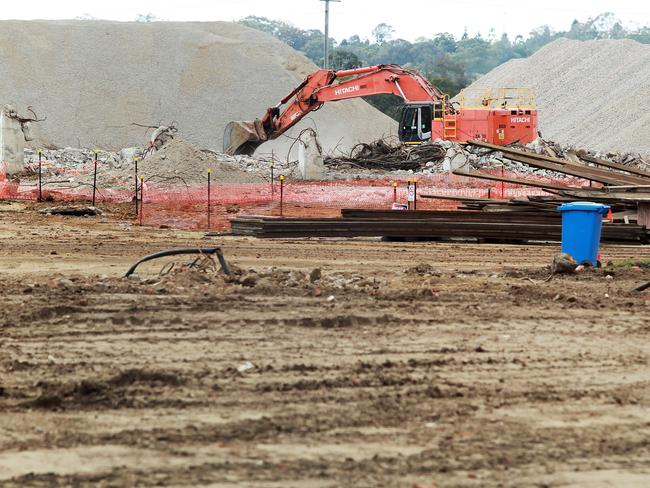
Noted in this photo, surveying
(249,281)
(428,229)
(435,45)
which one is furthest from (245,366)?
(435,45)

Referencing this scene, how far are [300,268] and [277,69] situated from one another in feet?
153

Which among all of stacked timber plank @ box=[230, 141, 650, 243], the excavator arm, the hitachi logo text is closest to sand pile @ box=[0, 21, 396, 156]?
the excavator arm

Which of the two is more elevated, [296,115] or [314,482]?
[296,115]

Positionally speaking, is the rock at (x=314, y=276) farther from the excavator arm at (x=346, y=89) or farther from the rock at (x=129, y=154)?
the excavator arm at (x=346, y=89)

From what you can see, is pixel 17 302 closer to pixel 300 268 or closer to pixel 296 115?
pixel 300 268

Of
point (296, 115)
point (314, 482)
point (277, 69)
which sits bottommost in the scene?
point (314, 482)

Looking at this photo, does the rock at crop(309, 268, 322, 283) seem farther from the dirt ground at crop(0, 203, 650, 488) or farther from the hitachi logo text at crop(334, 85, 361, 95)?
the hitachi logo text at crop(334, 85, 361, 95)

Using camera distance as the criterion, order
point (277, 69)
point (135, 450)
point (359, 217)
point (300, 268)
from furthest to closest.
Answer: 1. point (277, 69)
2. point (359, 217)
3. point (300, 268)
4. point (135, 450)

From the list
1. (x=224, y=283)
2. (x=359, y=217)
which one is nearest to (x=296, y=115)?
(x=359, y=217)

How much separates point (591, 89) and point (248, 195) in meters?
49.7

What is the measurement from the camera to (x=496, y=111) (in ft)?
118

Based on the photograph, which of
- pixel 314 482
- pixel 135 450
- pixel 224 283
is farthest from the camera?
pixel 224 283

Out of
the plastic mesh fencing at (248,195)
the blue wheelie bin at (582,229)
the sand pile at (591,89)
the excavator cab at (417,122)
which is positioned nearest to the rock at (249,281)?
the blue wheelie bin at (582,229)

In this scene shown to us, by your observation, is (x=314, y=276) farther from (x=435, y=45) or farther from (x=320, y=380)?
(x=435, y=45)
